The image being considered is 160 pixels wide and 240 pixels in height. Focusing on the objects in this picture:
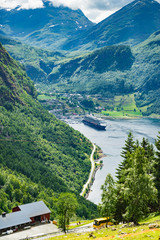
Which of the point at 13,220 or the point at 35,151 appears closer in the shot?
the point at 13,220

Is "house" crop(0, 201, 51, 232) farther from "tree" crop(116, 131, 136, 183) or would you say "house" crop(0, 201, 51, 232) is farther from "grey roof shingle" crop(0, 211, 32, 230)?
"tree" crop(116, 131, 136, 183)

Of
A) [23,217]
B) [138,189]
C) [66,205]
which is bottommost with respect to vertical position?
[23,217]

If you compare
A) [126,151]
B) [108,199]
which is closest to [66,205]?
[108,199]

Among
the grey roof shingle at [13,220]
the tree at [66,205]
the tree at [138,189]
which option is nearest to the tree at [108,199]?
the tree at [138,189]

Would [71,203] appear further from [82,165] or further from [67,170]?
[82,165]

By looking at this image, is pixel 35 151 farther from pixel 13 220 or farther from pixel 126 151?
pixel 13 220
